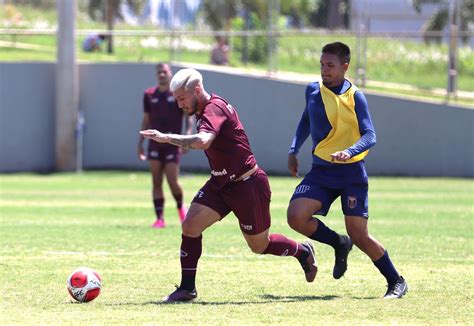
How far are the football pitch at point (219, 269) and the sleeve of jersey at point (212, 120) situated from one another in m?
1.43

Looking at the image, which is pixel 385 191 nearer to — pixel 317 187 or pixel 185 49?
pixel 185 49

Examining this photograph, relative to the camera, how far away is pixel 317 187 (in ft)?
31.1

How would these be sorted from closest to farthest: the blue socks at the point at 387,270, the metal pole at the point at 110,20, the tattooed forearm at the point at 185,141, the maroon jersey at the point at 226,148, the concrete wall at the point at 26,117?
the tattooed forearm at the point at 185,141 → the maroon jersey at the point at 226,148 → the blue socks at the point at 387,270 → the concrete wall at the point at 26,117 → the metal pole at the point at 110,20

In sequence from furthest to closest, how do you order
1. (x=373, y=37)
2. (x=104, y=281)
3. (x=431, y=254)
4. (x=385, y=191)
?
1. (x=373, y=37)
2. (x=385, y=191)
3. (x=431, y=254)
4. (x=104, y=281)

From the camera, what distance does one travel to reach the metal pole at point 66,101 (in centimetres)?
2848

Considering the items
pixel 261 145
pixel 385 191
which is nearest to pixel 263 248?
pixel 385 191

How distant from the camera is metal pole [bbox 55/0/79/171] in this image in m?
28.5

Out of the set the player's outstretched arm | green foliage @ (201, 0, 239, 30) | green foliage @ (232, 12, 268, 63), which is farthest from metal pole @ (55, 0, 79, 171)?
the player's outstretched arm

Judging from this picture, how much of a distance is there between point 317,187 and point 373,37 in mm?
19669

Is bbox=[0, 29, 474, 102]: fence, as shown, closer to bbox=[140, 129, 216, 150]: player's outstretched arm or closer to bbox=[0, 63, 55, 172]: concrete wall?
bbox=[0, 63, 55, 172]: concrete wall

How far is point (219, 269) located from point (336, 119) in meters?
2.64

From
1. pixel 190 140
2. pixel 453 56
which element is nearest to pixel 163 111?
pixel 190 140

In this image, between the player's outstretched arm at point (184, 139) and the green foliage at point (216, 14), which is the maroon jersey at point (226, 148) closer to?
the player's outstretched arm at point (184, 139)

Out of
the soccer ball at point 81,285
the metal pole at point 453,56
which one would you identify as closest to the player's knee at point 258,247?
the soccer ball at point 81,285
